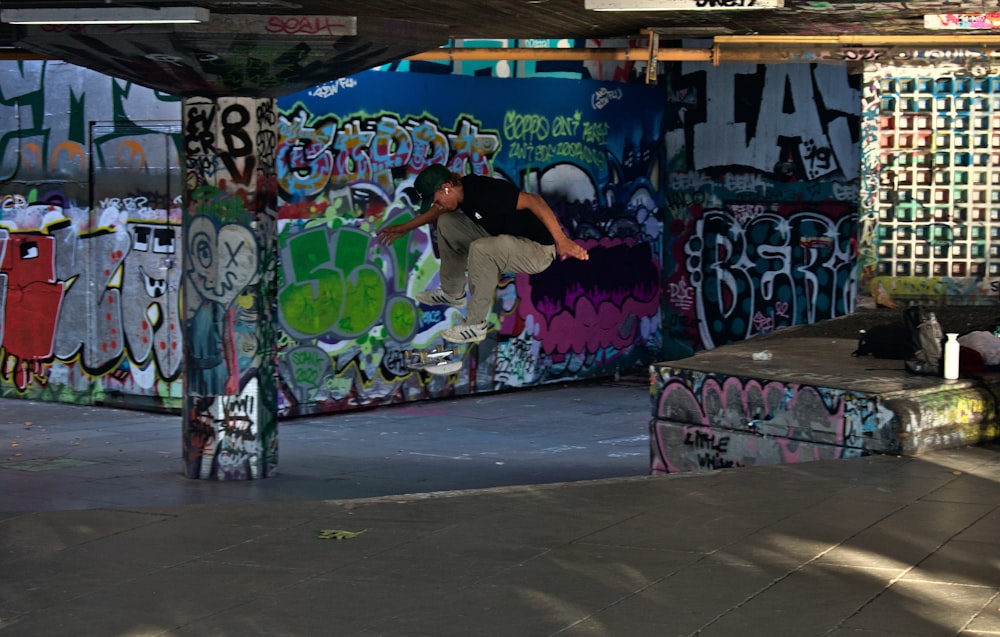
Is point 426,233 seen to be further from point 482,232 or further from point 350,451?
point 482,232

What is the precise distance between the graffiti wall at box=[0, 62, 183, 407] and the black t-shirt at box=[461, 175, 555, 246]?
7.17 m

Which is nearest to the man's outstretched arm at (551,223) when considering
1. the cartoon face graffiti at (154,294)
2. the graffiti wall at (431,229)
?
the graffiti wall at (431,229)

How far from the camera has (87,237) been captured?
17266 mm

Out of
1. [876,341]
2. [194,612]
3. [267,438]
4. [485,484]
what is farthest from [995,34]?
[194,612]

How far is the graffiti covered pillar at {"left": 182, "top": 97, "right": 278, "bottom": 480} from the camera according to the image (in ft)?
42.2

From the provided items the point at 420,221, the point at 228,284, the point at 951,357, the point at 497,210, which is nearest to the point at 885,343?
the point at 951,357

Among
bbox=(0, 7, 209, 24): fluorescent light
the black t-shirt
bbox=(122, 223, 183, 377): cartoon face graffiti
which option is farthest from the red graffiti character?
the black t-shirt

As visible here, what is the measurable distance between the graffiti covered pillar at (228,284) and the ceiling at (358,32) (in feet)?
1.22

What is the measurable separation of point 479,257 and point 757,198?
11.6 meters

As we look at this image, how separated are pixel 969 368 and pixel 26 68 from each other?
1268cm

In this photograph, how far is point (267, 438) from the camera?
13172mm

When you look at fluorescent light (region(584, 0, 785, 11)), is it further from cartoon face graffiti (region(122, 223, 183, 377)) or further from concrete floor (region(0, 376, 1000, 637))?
cartoon face graffiti (region(122, 223, 183, 377))

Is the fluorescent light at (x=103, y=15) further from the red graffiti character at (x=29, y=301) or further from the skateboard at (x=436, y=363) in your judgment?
the red graffiti character at (x=29, y=301)

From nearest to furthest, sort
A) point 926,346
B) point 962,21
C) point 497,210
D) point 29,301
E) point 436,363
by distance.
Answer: point 497,210
point 926,346
point 436,363
point 962,21
point 29,301
